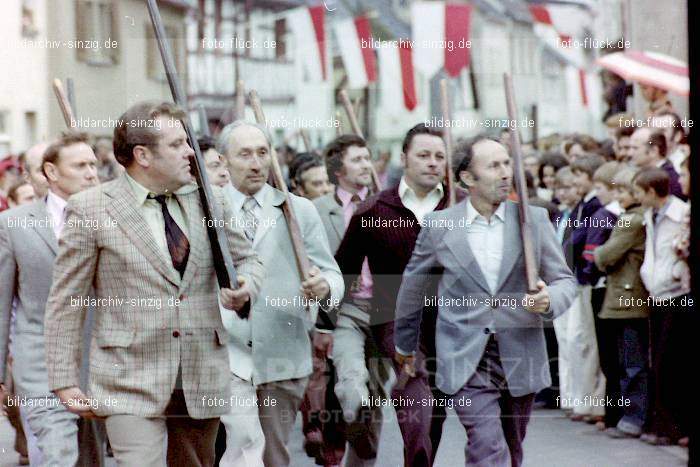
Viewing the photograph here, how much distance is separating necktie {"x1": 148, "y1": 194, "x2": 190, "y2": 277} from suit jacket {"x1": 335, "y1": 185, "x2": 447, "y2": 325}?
2190 millimetres

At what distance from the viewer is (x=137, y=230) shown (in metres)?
5.84

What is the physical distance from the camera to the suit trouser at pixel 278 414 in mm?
7301

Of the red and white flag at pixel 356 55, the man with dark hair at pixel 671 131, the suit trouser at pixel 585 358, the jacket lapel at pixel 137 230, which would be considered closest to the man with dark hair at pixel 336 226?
the suit trouser at pixel 585 358

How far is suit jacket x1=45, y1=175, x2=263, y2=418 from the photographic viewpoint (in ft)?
19.0

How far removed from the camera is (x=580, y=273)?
10.6 m

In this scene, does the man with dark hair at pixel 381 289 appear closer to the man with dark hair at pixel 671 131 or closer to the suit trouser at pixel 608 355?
the suit trouser at pixel 608 355

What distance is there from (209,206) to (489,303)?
5.55 ft

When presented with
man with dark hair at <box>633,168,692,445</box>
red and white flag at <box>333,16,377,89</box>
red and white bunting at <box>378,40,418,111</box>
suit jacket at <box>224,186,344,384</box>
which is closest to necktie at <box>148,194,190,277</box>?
suit jacket at <box>224,186,344,384</box>

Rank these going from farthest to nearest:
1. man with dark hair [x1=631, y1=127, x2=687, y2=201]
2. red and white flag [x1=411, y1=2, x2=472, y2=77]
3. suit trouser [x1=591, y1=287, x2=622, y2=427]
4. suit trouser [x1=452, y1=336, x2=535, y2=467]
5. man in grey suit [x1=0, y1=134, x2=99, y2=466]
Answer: red and white flag [x1=411, y1=2, x2=472, y2=77] < suit trouser [x1=591, y1=287, x2=622, y2=427] < man with dark hair [x1=631, y1=127, x2=687, y2=201] < man in grey suit [x1=0, y1=134, x2=99, y2=466] < suit trouser [x1=452, y1=336, x2=535, y2=467]

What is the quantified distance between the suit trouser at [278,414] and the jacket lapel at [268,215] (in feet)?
2.27

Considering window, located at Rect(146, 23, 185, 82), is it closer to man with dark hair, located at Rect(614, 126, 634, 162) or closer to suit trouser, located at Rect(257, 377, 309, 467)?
man with dark hair, located at Rect(614, 126, 634, 162)

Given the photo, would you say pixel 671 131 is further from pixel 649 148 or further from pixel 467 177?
pixel 467 177

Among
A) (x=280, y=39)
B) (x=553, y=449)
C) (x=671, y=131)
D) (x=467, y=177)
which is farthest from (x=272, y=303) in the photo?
(x=280, y=39)

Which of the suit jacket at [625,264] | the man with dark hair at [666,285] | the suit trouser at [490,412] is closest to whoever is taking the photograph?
the suit trouser at [490,412]
